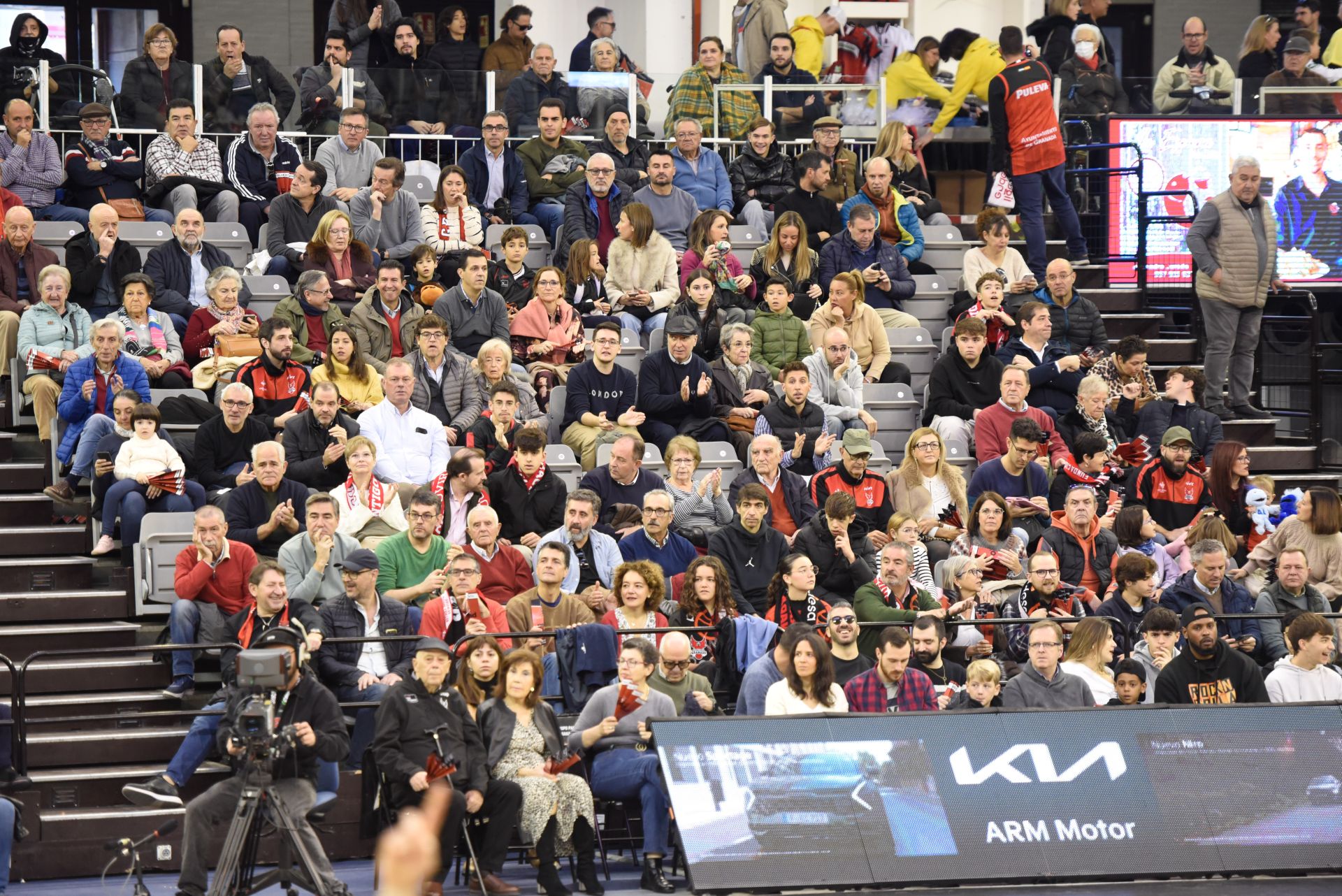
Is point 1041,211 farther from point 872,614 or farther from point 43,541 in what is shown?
point 43,541

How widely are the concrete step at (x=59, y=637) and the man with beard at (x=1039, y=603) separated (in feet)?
16.3

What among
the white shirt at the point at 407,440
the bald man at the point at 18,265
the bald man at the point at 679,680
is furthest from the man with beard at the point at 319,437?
the bald man at the point at 679,680

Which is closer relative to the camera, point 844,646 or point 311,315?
point 844,646

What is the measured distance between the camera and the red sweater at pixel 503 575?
11.2 metres

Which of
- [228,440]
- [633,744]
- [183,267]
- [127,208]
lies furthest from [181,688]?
[127,208]

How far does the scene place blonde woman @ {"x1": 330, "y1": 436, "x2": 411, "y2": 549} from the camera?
11430mm

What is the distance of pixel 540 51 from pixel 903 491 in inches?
219

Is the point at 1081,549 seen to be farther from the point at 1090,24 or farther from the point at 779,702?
the point at 1090,24

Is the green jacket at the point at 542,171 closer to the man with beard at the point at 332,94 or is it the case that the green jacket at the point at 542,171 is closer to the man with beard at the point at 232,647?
the man with beard at the point at 332,94

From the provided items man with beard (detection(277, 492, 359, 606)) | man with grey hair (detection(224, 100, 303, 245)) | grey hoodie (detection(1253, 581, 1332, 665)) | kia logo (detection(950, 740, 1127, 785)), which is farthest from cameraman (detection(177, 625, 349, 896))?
man with grey hair (detection(224, 100, 303, 245))

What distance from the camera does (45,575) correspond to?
38.8ft

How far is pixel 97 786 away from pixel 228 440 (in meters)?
2.50

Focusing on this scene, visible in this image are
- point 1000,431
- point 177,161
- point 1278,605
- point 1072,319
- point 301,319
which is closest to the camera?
point 1278,605

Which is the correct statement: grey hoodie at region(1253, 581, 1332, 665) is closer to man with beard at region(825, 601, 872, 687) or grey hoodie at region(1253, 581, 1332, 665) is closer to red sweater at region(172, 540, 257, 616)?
man with beard at region(825, 601, 872, 687)
